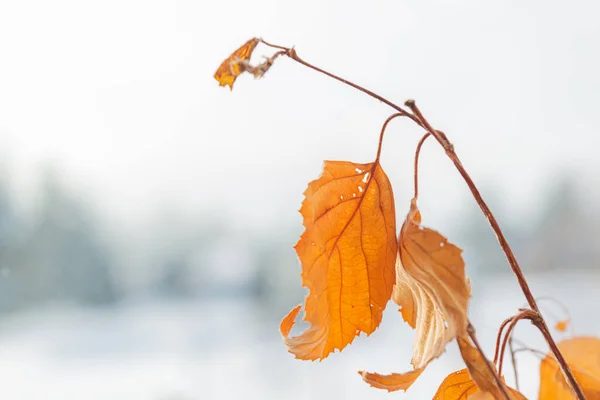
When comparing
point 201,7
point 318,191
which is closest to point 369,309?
point 318,191

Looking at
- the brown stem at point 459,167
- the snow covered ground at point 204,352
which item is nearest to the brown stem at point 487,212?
the brown stem at point 459,167

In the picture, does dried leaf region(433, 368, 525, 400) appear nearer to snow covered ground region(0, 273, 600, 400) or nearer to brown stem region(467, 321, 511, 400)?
brown stem region(467, 321, 511, 400)

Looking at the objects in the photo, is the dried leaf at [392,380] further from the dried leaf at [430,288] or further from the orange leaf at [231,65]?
the orange leaf at [231,65]

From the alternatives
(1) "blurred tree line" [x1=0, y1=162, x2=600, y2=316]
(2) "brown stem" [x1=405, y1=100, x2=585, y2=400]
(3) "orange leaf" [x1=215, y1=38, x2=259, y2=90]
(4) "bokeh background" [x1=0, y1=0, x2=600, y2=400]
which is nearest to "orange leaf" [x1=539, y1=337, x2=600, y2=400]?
(2) "brown stem" [x1=405, y1=100, x2=585, y2=400]

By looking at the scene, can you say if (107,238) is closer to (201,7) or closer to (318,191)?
(201,7)

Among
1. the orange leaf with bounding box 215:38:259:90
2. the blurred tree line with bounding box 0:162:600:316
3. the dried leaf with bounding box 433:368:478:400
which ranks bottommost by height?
the dried leaf with bounding box 433:368:478:400

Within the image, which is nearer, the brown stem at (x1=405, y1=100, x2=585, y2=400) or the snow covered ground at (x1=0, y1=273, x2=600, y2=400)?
the brown stem at (x1=405, y1=100, x2=585, y2=400)
